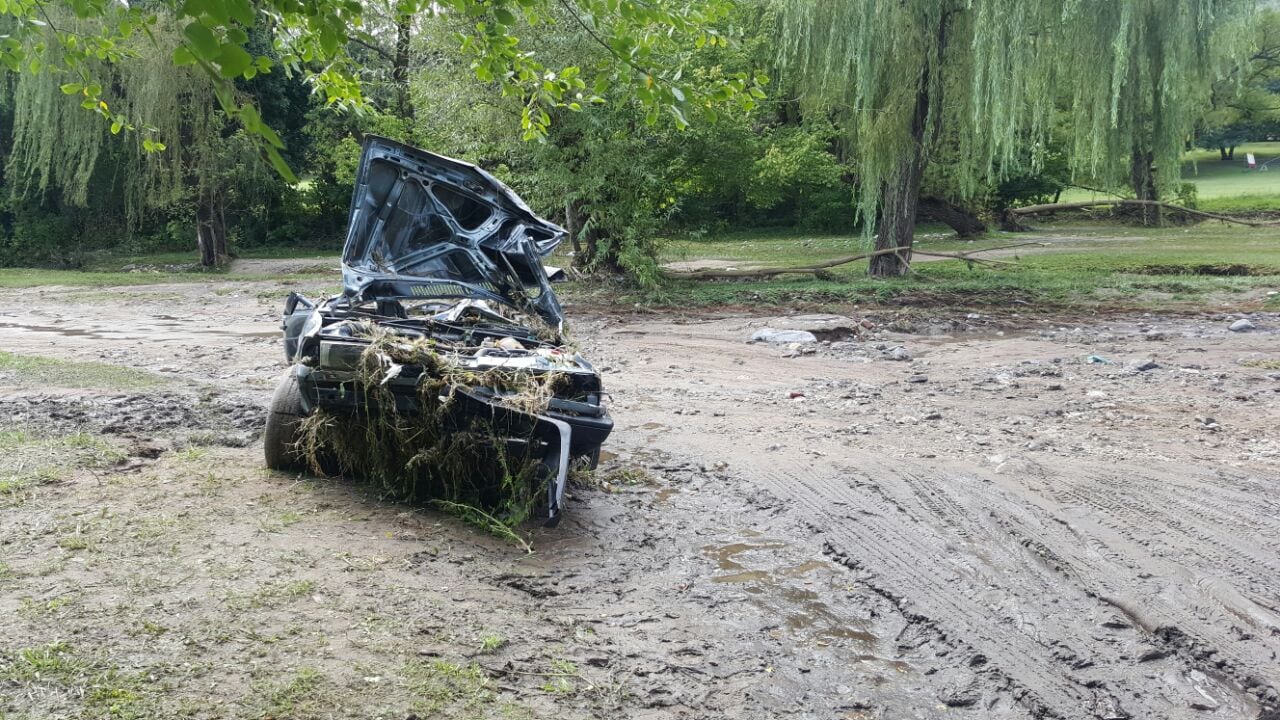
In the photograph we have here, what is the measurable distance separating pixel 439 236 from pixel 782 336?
260 inches

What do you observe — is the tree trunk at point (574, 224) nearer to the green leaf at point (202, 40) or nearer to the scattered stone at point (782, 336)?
the scattered stone at point (782, 336)

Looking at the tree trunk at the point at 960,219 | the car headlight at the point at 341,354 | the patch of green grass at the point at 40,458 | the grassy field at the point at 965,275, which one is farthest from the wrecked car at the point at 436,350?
the tree trunk at the point at 960,219

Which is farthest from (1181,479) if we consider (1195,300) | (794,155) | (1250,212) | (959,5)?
(1250,212)

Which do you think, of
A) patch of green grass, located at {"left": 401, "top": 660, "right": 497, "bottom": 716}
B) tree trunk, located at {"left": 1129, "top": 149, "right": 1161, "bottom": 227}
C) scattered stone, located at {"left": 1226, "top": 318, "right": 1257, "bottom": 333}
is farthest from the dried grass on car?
tree trunk, located at {"left": 1129, "top": 149, "right": 1161, "bottom": 227}

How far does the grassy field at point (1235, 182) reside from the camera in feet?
122

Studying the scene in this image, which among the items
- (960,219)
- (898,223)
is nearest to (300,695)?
(898,223)

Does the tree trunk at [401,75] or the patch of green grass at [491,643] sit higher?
the tree trunk at [401,75]

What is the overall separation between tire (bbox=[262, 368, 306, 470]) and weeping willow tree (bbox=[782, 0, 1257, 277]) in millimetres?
12739

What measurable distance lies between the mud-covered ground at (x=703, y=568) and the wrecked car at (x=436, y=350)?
42cm

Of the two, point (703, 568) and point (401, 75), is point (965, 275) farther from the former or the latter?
point (401, 75)

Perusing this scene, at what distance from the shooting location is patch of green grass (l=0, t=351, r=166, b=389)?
9.77 meters

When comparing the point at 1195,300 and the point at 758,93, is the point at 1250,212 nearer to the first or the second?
the point at 1195,300

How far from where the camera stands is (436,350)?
19.6 feet

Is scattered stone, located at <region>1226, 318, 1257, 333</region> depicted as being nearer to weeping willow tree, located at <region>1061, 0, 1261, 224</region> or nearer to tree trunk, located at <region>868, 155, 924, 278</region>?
weeping willow tree, located at <region>1061, 0, 1261, 224</region>
